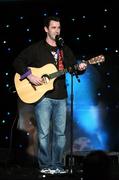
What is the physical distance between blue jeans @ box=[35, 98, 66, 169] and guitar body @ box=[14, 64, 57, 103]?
0.10m

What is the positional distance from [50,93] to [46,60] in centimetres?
39

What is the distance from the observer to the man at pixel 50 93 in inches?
213

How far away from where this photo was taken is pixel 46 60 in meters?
5.44

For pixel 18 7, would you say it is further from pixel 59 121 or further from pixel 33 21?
pixel 59 121

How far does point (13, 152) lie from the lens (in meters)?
7.04

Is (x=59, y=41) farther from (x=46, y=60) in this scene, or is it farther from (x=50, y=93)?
(x=50, y=93)

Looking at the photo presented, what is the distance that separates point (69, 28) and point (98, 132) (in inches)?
65.8

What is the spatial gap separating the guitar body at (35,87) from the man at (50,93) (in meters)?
0.04

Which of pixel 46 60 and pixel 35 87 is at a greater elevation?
pixel 46 60

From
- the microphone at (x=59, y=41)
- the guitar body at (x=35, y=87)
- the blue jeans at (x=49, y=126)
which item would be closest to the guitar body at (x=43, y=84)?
the guitar body at (x=35, y=87)

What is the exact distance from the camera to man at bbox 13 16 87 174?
5.42 m

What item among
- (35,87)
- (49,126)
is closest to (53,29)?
(35,87)

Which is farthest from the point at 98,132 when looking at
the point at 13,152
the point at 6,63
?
the point at 6,63

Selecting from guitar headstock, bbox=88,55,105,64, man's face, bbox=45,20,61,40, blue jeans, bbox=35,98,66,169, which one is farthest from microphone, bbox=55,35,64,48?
blue jeans, bbox=35,98,66,169
